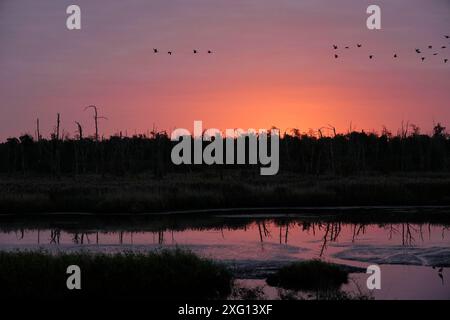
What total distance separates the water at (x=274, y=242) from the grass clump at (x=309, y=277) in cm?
30

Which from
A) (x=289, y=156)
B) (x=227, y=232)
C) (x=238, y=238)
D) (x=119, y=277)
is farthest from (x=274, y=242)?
(x=289, y=156)

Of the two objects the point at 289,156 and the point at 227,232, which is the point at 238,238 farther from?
the point at 289,156

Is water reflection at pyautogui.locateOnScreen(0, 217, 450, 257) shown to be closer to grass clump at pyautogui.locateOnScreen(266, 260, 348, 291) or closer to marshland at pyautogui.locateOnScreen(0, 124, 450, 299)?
marshland at pyautogui.locateOnScreen(0, 124, 450, 299)

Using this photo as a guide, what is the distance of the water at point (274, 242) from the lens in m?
17.8

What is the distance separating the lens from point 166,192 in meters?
41.4

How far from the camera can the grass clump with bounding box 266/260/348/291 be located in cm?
1631

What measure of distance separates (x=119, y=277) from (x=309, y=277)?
458 centimetres

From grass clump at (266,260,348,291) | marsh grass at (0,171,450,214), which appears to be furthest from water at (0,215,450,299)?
marsh grass at (0,171,450,214)

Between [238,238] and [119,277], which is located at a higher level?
[119,277]

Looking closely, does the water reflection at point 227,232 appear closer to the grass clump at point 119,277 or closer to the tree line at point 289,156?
the grass clump at point 119,277

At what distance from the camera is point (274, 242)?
25484 millimetres

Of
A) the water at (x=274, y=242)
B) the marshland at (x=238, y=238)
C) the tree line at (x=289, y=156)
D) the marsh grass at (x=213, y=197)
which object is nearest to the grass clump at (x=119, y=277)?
the marshland at (x=238, y=238)

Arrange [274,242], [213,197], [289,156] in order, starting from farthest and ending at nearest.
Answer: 1. [289,156]
2. [213,197]
3. [274,242]
